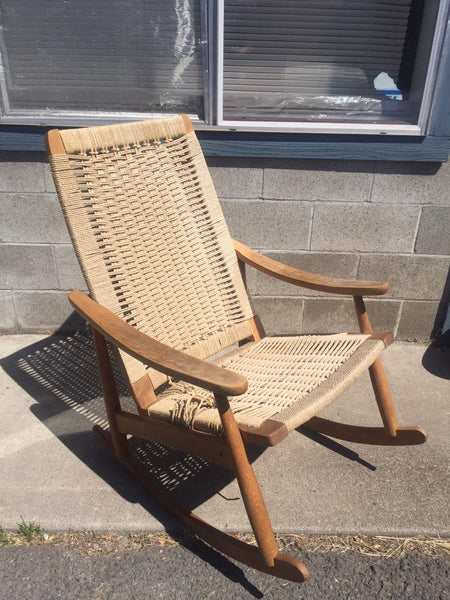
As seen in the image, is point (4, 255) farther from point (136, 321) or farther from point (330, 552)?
point (330, 552)

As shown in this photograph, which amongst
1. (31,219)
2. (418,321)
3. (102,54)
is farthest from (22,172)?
(418,321)

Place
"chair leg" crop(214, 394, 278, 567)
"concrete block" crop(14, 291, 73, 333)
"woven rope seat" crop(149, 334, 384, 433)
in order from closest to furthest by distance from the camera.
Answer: "chair leg" crop(214, 394, 278, 567), "woven rope seat" crop(149, 334, 384, 433), "concrete block" crop(14, 291, 73, 333)

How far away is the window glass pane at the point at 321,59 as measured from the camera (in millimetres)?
2256

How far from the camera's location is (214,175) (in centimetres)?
243

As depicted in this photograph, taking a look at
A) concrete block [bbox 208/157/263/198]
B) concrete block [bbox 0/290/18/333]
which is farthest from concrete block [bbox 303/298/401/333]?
concrete block [bbox 0/290/18/333]

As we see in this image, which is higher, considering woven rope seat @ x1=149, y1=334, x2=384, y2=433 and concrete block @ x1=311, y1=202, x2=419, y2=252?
concrete block @ x1=311, y1=202, x2=419, y2=252

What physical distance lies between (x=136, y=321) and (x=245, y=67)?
Result: 4.19ft

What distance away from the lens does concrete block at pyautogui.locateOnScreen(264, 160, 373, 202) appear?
2406 mm

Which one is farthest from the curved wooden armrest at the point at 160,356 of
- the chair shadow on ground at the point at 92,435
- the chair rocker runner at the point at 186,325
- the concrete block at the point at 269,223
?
the concrete block at the point at 269,223

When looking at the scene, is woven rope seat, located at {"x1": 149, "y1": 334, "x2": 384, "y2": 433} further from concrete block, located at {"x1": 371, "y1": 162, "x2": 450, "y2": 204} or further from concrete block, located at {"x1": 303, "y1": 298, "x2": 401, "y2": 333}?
concrete block, located at {"x1": 371, "y1": 162, "x2": 450, "y2": 204}

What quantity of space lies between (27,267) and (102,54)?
1048 mm

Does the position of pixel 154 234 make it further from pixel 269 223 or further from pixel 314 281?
pixel 269 223

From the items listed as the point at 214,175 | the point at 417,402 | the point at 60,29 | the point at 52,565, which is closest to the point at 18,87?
the point at 60,29

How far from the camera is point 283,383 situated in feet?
5.52
